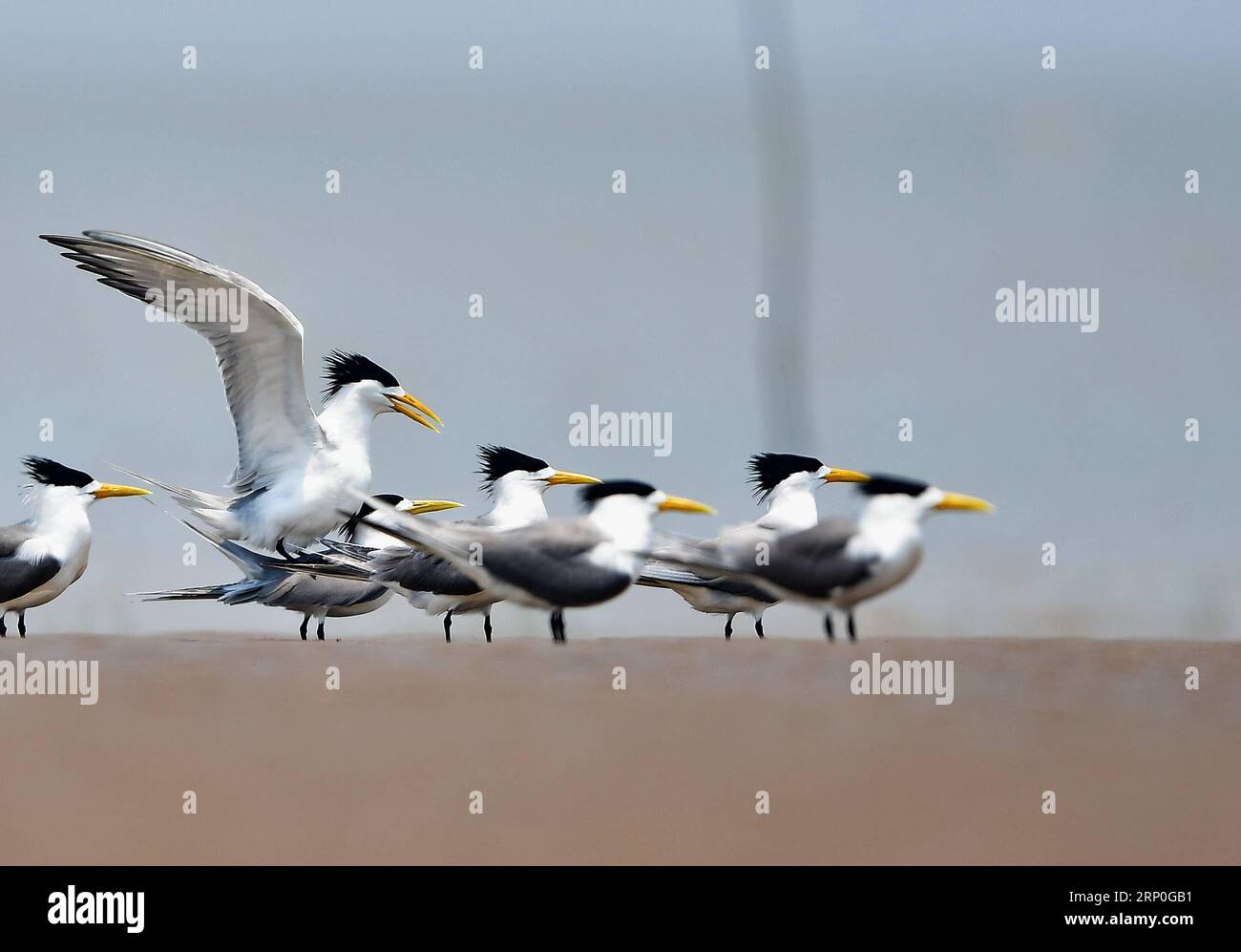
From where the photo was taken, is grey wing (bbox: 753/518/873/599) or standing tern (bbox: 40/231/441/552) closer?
grey wing (bbox: 753/518/873/599)

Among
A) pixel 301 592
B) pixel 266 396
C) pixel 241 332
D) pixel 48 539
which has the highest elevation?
pixel 241 332

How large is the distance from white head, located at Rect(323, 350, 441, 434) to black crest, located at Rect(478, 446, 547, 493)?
37 centimetres

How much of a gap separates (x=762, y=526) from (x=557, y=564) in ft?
3.03

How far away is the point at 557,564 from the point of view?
6.99m

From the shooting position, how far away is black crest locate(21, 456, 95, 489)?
834 cm

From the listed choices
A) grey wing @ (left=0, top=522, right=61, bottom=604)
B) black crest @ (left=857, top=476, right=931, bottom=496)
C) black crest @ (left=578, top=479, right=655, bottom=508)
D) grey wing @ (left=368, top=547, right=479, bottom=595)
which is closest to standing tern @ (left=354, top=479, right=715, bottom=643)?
black crest @ (left=578, top=479, right=655, bottom=508)

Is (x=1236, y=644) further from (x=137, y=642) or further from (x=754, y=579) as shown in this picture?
(x=137, y=642)

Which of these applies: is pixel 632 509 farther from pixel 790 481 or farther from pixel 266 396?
pixel 266 396

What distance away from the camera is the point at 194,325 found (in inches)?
307

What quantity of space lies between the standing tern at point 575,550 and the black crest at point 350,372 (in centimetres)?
109

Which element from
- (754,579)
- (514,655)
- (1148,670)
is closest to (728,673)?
(754,579)

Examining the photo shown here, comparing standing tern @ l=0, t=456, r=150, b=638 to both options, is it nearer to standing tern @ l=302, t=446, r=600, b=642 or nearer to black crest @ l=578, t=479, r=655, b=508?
standing tern @ l=302, t=446, r=600, b=642

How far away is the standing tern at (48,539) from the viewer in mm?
8234

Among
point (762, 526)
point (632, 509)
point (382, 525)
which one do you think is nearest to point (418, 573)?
point (382, 525)
